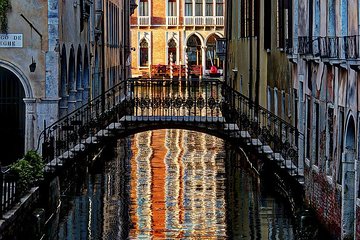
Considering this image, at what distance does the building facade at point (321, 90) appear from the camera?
22875 millimetres

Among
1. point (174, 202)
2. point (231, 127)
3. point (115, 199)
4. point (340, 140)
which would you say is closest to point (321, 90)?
point (340, 140)

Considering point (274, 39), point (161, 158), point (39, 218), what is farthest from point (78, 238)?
point (161, 158)

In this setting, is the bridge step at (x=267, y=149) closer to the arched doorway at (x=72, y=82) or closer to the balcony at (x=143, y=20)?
the arched doorway at (x=72, y=82)

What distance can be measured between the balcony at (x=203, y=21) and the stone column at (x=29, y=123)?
64144 millimetres

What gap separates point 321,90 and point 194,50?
71.0 m

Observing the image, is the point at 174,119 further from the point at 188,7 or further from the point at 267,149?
the point at 188,7

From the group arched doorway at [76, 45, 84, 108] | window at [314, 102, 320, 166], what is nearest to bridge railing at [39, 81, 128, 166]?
arched doorway at [76, 45, 84, 108]

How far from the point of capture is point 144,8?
319ft

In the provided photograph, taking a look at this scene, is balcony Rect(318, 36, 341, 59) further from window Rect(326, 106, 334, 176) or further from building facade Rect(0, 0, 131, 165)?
building facade Rect(0, 0, 131, 165)

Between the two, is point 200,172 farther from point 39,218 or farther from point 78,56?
point 39,218

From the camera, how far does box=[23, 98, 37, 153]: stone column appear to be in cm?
3284

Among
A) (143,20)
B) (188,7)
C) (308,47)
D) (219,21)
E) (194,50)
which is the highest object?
(188,7)

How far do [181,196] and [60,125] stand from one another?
3.57m

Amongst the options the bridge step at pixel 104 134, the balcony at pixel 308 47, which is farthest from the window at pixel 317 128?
the bridge step at pixel 104 134
